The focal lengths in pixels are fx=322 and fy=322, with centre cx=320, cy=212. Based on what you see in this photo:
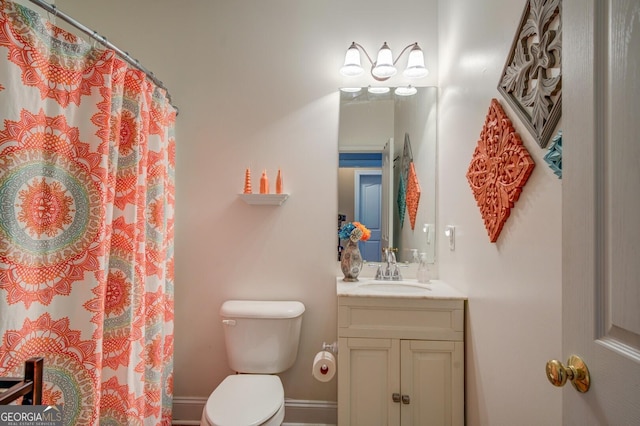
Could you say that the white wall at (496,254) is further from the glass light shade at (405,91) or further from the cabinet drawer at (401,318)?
the glass light shade at (405,91)

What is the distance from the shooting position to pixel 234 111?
2.04 metres

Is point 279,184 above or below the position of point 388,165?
below

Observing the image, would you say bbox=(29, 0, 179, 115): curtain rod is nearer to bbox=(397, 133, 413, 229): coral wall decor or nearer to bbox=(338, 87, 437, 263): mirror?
bbox=(338, 87, 437, 263): mirror

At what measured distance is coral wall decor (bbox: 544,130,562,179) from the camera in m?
0.87

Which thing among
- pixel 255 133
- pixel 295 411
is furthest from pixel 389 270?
pixel 255 133

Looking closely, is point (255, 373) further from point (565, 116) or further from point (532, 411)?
point (565, 116)

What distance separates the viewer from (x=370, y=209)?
2.05 m

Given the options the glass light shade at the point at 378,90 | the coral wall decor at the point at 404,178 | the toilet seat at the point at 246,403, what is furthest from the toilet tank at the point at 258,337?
the glass light shade at the point at 378,90

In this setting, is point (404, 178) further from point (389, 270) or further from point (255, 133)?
point (255, 133)

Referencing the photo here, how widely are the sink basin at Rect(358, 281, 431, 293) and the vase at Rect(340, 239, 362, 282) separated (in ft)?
0.31

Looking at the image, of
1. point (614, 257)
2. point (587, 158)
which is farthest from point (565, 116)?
point (614, 257)

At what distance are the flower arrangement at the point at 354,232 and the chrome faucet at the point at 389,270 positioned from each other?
199 mm

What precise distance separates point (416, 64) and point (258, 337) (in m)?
1.82

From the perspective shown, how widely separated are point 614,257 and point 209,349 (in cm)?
203
